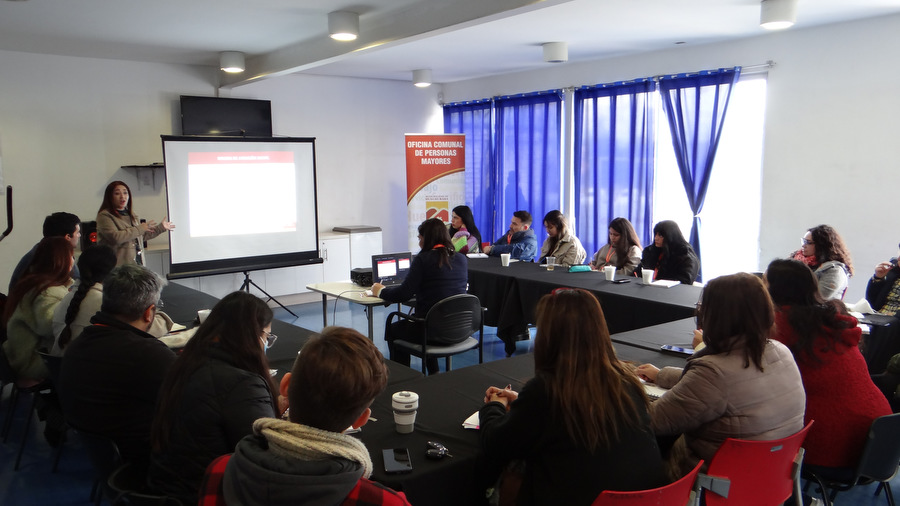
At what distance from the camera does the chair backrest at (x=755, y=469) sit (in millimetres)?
1820

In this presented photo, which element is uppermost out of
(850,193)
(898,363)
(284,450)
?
(850,193)

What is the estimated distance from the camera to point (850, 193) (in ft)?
16.8

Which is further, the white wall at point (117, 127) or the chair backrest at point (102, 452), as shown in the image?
the white wall at point (117, 127)

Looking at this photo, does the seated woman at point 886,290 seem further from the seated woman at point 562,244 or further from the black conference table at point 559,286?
the seated woman at point 562,244

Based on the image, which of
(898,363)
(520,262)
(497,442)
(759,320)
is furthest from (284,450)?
(520,262)

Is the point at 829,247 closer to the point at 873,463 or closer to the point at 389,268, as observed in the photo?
the point at 873,463

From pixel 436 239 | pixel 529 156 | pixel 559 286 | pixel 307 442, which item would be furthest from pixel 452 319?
pixel 529 156

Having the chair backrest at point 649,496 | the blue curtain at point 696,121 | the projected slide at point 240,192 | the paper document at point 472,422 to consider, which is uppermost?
the blue curtain at point 696,121

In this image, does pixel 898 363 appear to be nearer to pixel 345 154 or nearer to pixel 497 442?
pixel 497 442

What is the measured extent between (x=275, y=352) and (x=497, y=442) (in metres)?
1.49

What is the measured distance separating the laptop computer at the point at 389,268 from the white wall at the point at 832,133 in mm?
3333

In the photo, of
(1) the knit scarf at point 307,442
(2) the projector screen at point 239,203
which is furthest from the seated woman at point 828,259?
(2) the projector screen at point 239,203

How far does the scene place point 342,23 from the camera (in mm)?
4609

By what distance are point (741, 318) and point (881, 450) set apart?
2.55ft
